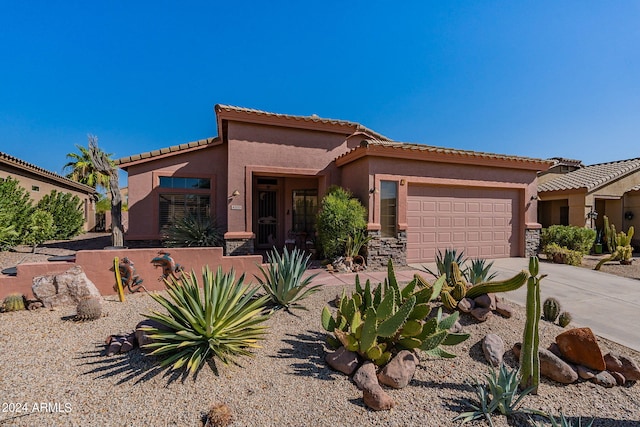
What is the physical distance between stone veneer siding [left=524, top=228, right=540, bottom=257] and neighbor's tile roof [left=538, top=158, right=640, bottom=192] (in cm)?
437

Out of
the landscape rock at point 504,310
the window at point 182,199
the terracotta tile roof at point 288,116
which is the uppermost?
the terracotta tile roof at point 288,116

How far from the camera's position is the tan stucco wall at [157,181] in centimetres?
927

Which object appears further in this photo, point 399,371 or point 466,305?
point 466,305

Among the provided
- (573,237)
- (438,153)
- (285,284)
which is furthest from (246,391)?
(573,237)

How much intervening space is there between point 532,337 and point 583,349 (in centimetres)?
105

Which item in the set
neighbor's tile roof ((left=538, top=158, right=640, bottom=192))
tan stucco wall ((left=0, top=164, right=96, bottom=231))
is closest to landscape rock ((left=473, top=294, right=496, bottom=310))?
neighbor's tile roof ((left=538, top=158, right=640, bottom=192))

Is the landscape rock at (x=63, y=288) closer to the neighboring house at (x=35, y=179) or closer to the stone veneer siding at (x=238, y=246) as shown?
the stone veneer siding at (x=238, y=246)

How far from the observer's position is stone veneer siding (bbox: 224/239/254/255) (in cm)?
863

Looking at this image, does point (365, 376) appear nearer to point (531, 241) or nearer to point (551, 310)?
point (551, 310)

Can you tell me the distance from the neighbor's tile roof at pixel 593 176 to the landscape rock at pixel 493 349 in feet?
42.2

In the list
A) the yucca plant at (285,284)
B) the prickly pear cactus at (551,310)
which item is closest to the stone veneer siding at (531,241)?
the prickly pear cactus at (551,310)

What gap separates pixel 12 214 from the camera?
9219 millimetres

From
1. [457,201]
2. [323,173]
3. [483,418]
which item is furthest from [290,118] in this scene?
[483,418]

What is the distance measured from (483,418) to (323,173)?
26.3ft
